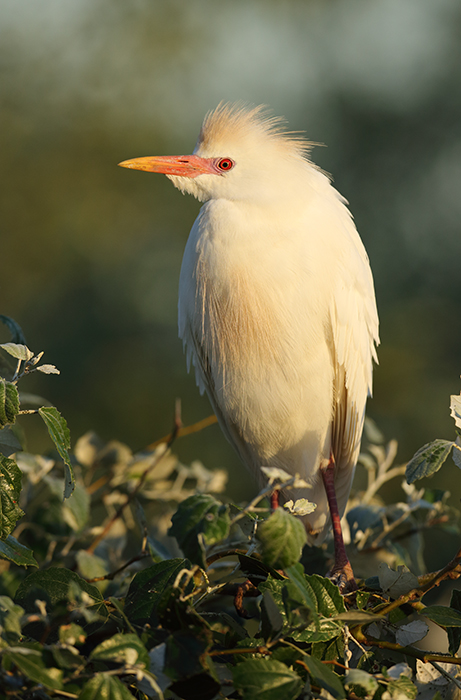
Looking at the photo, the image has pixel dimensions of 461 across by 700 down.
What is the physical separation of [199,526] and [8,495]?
37cm

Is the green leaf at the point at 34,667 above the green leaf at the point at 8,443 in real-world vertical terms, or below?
below

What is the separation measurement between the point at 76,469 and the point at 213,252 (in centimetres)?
80

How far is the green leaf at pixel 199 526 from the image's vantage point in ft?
2.71

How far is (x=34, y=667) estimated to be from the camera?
2.46 feet

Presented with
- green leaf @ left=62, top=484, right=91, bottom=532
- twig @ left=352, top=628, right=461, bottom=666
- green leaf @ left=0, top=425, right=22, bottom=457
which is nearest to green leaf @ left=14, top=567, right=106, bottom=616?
green leaf @ left=0, top=425, right=22, bottom=457

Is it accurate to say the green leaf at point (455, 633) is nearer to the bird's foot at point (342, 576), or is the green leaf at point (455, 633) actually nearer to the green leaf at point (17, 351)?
the bird's foot at point (342, 576)

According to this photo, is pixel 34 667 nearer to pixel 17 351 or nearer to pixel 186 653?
pixel 186 653

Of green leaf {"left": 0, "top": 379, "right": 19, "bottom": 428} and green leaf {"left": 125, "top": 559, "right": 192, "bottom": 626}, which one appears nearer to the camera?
green leaf {"left": 0, "top": 379, "right": 19, "bottom": 428}

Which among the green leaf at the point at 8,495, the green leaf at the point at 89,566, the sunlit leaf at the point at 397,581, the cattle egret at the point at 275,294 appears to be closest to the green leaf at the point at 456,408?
the sunlit leaf at the point at 397,581

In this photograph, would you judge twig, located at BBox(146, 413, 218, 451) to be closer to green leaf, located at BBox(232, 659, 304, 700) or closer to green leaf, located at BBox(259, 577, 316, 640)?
green leaf, located at BBox(259, 577, 316, 640)

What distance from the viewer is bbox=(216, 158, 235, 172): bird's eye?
6.84 ft

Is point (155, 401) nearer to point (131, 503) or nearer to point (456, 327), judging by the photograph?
point (456, 327)

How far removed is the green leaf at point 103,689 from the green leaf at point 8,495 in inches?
13.6

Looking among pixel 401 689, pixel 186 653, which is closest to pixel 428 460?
pixel 401 689
